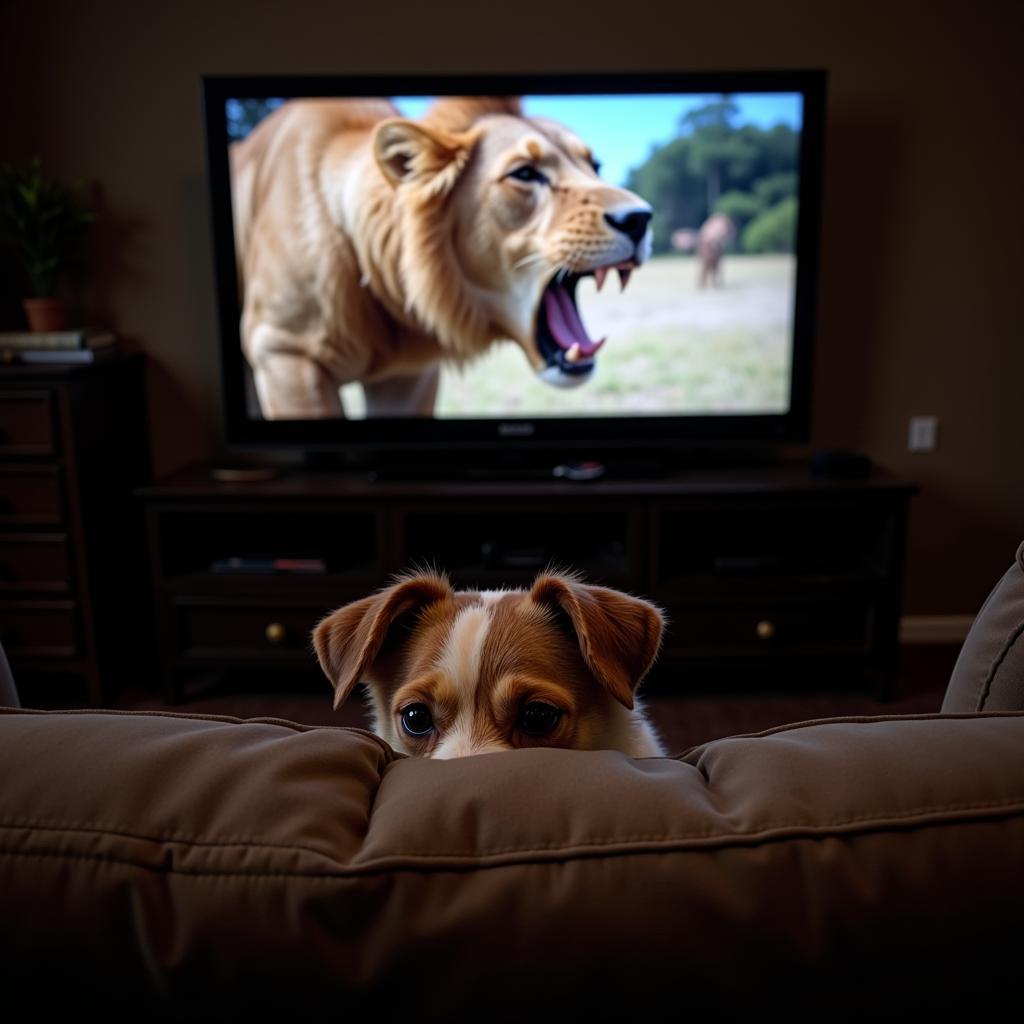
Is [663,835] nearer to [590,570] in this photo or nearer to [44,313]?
[590,570]

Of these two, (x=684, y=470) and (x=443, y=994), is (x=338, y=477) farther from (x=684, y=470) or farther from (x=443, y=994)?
(x=443, y=994)

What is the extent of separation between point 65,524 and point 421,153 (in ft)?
5.10

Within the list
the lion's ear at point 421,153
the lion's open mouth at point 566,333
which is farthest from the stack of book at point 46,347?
the lion's open mouth at point 566,333

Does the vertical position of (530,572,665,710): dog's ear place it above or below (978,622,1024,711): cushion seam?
below

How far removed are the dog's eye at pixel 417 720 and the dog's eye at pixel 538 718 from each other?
0.11 meters

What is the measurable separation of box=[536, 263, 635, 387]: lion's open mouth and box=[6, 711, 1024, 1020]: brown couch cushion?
2611 millimetres

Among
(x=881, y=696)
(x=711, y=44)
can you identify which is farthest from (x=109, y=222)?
(x=881, y=696)

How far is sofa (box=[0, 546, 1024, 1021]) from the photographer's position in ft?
1.57

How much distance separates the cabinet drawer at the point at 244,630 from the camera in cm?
290

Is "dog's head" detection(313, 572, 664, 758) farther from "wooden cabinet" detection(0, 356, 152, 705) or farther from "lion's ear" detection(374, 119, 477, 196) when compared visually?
"lion's ear" detection(374, 119, 477, 196)

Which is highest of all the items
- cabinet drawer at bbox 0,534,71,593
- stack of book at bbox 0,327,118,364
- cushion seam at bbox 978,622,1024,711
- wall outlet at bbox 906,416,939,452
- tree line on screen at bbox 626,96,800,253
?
tree line on screen at bbox 626,96,800,253

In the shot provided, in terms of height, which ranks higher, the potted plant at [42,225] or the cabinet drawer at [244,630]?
the potted plant at [42,225]

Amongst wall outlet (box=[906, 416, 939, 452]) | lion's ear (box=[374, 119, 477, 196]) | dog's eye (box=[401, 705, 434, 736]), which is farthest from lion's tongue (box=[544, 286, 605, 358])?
dog's eye (box=[401, 705, 434, 736])

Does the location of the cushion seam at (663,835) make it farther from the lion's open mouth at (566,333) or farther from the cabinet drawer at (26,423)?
the lion's open mouth at (566,333)
